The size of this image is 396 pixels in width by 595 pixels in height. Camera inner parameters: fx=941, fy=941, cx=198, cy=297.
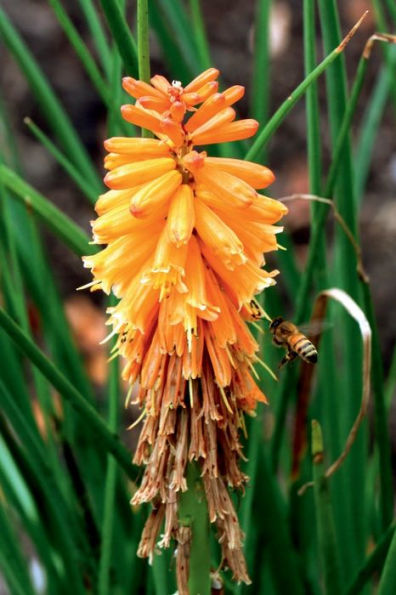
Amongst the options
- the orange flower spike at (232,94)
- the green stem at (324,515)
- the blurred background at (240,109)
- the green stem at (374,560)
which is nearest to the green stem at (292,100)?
the orange flower spike at (232,94)

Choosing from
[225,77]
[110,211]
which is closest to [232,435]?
[110,211]

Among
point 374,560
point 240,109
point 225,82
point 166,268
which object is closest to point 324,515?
point 374,560

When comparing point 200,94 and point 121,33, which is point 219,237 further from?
point 121,33

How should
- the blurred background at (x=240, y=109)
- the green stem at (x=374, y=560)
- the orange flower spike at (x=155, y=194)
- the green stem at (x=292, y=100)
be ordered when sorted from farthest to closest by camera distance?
the blurred background at (x=240, y=109), the green stem at (x=374, y=560), the green stem at (x=292, y=100), the orange flower spike at (x=155, y=194)

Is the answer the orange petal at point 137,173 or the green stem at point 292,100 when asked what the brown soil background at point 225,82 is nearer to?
the green stem at point 292,100

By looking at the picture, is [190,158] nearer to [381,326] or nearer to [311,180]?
[311,180]

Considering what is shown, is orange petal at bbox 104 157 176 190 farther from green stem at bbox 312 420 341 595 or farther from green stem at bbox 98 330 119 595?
green stem at bbox 98 330 119 595
